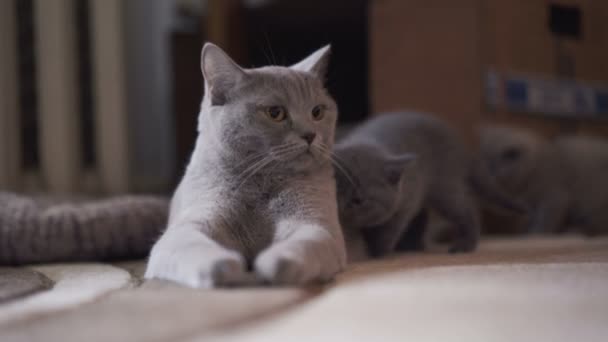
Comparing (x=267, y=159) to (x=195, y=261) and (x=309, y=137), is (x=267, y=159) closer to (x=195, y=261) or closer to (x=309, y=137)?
(x=309, y=137)

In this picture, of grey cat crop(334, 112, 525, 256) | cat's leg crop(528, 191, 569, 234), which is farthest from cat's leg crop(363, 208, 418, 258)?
cat's leg crop(528, 191, 569, 234)

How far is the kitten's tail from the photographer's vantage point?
2.02 meters

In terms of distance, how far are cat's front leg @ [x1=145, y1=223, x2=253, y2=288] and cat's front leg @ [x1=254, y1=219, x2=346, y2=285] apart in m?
0.04

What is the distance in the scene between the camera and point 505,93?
2.34 meters

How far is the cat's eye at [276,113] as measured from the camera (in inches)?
46.3

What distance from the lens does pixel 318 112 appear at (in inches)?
50.0

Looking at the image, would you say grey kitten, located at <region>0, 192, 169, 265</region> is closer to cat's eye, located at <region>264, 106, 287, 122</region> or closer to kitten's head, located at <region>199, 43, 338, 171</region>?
kitten's head, located at <region>199, 43, 338, 171</region>

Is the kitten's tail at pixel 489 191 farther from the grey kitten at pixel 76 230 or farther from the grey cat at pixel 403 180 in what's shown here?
the grey kitten at pixel 76 230

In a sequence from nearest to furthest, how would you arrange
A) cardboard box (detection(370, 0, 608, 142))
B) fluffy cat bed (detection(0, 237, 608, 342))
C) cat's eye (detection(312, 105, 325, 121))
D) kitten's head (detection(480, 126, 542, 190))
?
fluffy cat bed (detection(0, 237, 608, 342))
cat's eye (detection(312, 105, 325, 121))
cardboard box (detection(370, 0, 608, 142))
kitten's head (detection(480, 126, 542, 190))

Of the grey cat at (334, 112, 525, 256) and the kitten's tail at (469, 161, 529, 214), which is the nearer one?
the grey cat at (334, 112, 525, 256)

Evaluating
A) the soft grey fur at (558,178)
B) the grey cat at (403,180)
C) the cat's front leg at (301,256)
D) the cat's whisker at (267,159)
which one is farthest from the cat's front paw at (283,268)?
the soft grey fur at (558,178)

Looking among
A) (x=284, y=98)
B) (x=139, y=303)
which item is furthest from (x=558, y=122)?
(x=139, y=303)

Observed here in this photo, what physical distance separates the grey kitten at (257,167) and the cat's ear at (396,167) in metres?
0.30

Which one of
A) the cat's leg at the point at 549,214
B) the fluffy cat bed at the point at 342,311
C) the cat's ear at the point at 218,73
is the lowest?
the cat's leg at the point at 549,214
